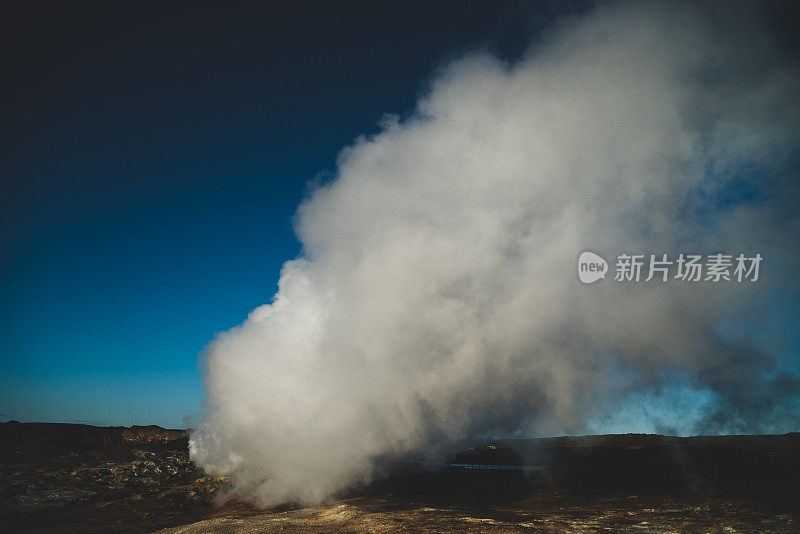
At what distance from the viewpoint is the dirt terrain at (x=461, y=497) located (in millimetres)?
8086

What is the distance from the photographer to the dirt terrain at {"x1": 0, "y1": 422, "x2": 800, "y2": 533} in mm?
8086

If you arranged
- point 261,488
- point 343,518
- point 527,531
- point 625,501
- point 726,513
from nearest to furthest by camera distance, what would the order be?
1. point 527,531
2. point 726,513
3. point 343,518
4. point 625,501
5. point 261,488

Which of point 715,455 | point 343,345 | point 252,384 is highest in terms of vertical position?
point 343,345

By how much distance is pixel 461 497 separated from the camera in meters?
11.1

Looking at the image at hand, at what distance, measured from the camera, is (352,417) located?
45.3 ft

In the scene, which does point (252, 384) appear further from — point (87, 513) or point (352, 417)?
point (87, 513)

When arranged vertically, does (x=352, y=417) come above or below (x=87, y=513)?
above

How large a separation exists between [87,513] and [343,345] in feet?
28.1

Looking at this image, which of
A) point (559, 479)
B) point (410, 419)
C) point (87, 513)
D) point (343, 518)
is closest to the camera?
point (343, 518)

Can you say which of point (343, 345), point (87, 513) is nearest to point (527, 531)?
point (343, 345)

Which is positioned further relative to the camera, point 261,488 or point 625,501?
point 261,488

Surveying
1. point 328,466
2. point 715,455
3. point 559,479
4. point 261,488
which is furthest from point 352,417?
point 715,455

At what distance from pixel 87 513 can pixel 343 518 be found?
797 cm

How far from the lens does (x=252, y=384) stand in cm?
1405
